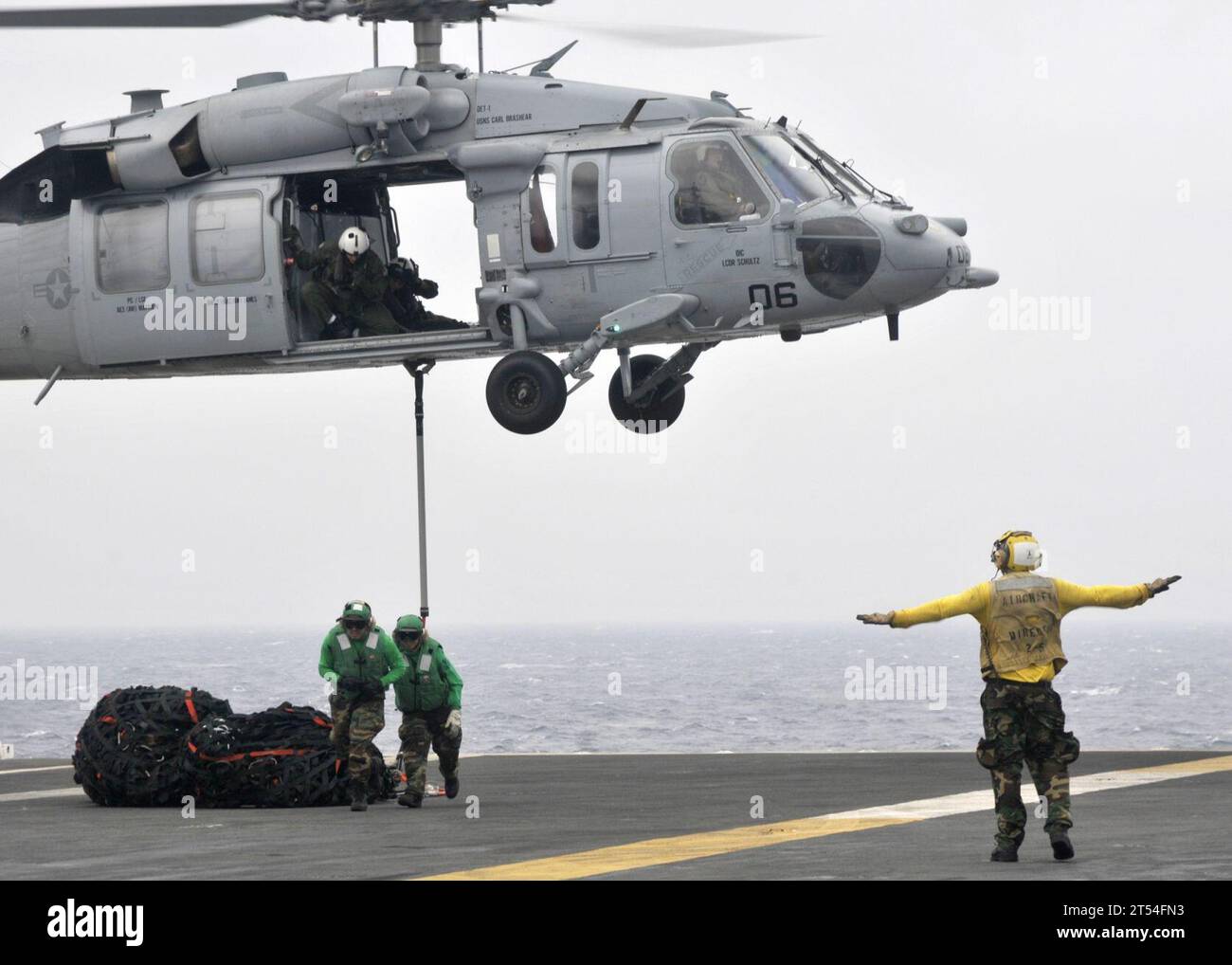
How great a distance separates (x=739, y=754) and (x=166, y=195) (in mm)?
8966

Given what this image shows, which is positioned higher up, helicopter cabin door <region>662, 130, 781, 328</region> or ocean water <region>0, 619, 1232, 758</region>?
helicopter cabin door <region>662, 130, 781, 328</region>

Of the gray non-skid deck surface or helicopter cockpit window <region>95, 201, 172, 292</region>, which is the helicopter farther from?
the gray non-skid deck surface

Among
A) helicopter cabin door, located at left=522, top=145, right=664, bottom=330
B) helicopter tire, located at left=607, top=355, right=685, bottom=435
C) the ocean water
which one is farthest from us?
the ocean water

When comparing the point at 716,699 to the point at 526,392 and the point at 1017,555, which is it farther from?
the point at 1017,555

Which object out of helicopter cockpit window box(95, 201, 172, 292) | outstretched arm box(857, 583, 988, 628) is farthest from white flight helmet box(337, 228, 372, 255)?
outstretched arm box(857, 583, 988, 628)

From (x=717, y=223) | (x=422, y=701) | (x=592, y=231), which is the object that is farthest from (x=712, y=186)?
(x=422, y=701)

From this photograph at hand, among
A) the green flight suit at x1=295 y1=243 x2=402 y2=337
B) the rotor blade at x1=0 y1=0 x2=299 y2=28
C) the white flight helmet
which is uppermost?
the rotor blade at x1=0 y1=0 x2=299 y2=28

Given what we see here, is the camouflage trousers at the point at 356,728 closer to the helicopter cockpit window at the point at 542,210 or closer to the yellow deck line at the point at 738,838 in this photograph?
the yellow deck line at the point at 738,838

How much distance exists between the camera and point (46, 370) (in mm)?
23188

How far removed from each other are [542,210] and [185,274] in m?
3.82

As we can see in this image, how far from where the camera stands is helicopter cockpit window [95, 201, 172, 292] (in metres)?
22.2

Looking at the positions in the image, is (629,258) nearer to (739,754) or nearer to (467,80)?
(467,80)

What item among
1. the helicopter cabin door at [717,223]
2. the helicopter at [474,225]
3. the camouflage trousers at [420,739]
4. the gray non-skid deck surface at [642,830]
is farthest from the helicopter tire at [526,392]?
the camouflage trousers at [420,739]

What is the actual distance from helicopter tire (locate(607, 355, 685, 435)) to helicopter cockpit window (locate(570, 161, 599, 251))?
2205 mm
